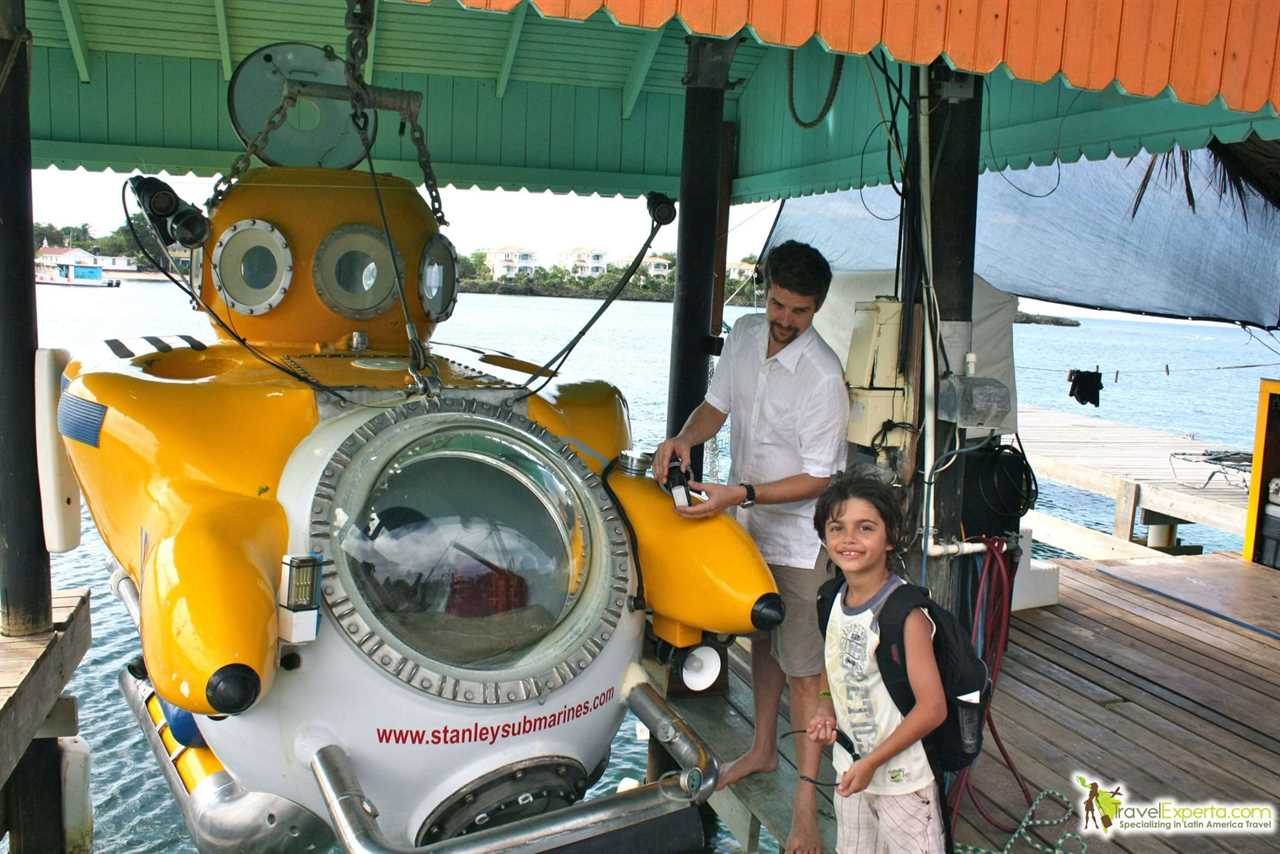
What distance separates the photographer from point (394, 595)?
9.32ft

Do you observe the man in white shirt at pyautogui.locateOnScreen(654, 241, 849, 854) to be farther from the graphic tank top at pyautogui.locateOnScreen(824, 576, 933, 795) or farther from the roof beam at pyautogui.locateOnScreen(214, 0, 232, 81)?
the roof beam at pyautogui.locateOnScreen(214, 0, 232, 81)

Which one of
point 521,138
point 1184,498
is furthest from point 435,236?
point 1184,498

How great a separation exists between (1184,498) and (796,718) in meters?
9.08

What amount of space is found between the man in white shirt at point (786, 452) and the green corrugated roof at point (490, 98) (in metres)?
3.17

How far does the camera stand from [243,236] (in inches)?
154

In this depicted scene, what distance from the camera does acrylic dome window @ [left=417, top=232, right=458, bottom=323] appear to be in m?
4.07

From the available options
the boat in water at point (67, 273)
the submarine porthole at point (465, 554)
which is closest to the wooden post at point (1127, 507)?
the submarine porthole at point (465, 554)

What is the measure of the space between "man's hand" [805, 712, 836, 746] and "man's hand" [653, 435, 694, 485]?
1003mm

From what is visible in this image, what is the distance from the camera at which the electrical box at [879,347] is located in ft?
11.1

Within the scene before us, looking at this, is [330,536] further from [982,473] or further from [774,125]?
[774,125]

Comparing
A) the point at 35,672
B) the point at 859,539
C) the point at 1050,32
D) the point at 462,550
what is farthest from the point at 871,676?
the point at 35,672

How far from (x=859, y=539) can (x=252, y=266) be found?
97.7 inches

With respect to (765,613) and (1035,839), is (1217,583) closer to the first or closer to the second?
(1035,839)

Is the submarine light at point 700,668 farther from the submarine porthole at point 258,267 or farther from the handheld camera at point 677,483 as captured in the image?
the submarine porthole at point 258,267
